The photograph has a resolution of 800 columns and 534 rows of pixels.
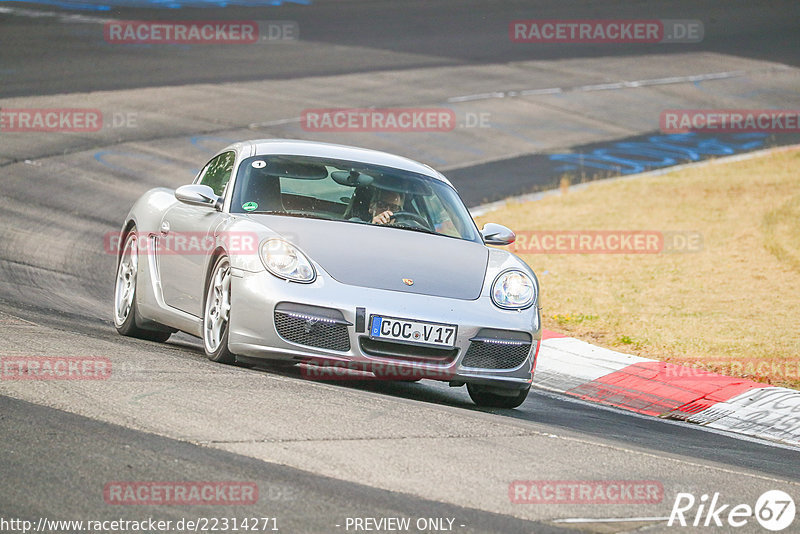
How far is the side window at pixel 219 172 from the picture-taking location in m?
8.47

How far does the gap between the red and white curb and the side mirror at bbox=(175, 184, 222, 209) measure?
3093 millimetres

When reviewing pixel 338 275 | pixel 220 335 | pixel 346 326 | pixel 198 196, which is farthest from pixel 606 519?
pixel 198 196

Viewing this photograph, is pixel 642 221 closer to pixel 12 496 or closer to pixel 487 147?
pixel 487 147

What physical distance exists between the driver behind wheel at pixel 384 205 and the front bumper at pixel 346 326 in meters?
1.11

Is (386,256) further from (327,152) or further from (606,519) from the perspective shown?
(606,519)

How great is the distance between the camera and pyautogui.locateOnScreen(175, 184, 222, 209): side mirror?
7949 millimetres

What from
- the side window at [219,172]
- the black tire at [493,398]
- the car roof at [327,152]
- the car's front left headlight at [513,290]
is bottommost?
the black tire at [493,398]

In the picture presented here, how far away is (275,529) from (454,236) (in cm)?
411

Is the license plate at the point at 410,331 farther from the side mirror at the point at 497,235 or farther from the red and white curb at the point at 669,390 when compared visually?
the red and white curb at the point at 669,390

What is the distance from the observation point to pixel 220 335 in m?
7.44

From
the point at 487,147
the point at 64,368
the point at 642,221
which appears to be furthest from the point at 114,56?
the point at 64,368

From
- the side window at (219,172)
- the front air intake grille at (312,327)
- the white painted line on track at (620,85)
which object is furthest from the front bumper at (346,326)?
the white painted line on track at (620,85)

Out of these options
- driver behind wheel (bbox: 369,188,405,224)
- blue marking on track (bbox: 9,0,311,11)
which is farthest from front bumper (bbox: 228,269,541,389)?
blue marking on track (bbox: 9,0,311,11)

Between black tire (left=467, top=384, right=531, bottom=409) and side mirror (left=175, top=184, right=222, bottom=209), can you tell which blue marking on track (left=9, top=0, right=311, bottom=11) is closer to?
side mirror (left=175, top=184, right=222, bottom=209)
